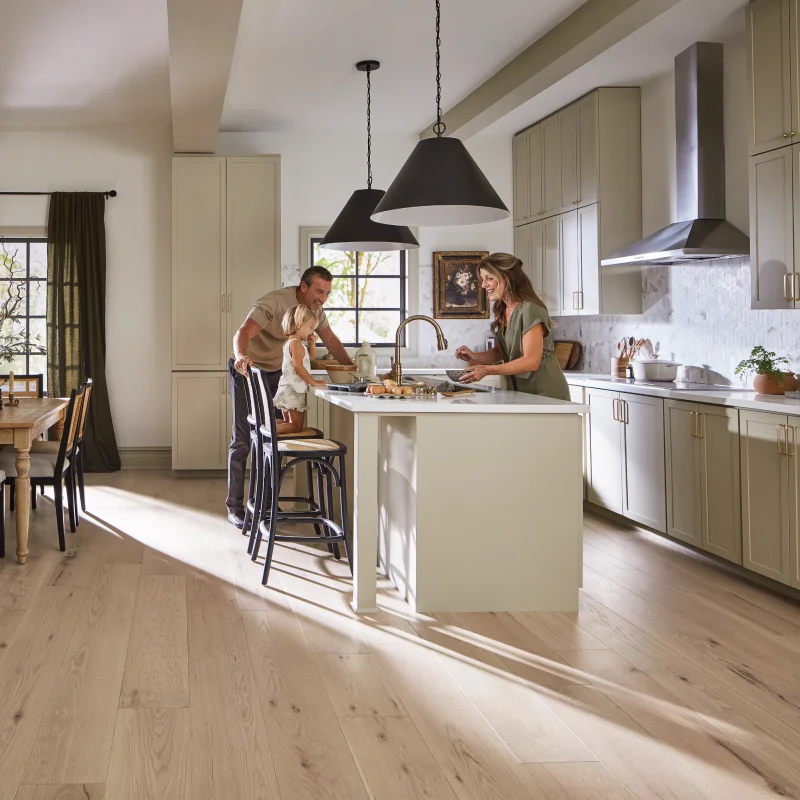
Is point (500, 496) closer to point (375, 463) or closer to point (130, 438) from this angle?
point (375, 463)

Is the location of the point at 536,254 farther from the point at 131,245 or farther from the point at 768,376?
the point at 131,245

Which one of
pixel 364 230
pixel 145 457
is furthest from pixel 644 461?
pixel 145 457

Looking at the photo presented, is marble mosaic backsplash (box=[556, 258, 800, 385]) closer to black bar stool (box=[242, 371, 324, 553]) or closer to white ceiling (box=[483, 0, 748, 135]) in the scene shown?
white ceiling (box=[483, 0, 748, 135])

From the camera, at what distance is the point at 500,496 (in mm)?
3596

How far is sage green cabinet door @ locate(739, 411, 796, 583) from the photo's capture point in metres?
3.87

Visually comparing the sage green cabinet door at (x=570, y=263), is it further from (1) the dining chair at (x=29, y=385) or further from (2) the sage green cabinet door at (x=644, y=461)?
(1) the dining chair at (x=29, y=385)

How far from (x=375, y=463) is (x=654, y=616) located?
4.20ft

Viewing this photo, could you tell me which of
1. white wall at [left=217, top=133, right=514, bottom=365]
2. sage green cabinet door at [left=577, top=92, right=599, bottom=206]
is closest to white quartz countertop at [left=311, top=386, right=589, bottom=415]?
sage green cabinet door at [left=577, top=92, right=599, bottom=206]

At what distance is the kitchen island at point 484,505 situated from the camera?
3562mm

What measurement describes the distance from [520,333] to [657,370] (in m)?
1.42

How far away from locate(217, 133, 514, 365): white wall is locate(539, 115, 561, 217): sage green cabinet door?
30.0 inches

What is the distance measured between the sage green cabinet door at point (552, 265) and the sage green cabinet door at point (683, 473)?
2.14m

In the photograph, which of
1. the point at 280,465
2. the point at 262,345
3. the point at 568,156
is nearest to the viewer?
the point at 280,465

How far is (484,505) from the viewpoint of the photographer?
3.59 meters
